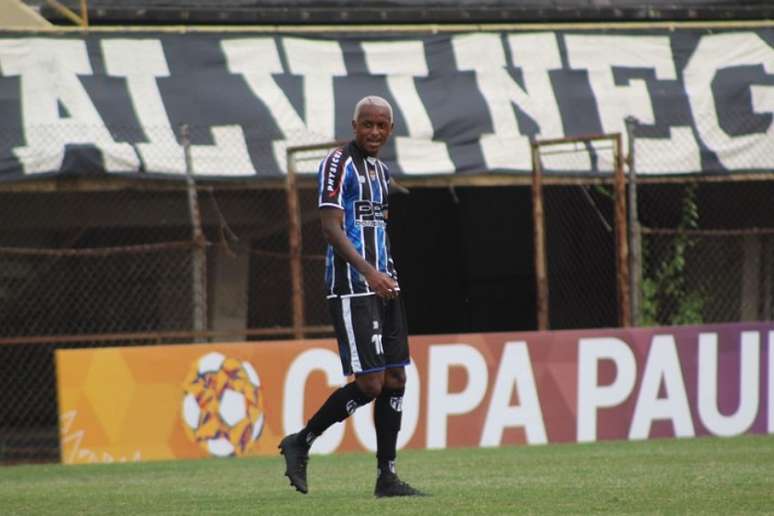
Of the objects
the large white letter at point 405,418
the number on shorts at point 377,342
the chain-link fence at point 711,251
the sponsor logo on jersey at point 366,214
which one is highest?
the sponsor logo on jersey at point 366,214

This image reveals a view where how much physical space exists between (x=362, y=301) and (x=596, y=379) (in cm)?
640

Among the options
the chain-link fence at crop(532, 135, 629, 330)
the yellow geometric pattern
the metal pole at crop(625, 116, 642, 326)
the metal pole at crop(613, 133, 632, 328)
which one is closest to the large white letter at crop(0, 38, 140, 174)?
the yellow geometric pattern

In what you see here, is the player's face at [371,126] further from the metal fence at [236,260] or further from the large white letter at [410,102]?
the large white letter at [410,102]

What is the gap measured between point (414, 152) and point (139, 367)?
410 cm

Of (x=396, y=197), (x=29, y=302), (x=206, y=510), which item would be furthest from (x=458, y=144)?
(x=206, y=510)

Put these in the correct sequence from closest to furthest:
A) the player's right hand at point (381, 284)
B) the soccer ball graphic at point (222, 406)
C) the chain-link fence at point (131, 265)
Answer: the player's right hand at point (381, 284) → the soccer ball graphic at point (222, 406) → the chain-link fence at point (131, 265)

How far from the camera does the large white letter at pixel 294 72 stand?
15.9 metres

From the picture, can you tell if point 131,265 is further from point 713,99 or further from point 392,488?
point 392,488

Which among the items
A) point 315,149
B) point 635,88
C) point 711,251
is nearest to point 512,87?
point 635,88

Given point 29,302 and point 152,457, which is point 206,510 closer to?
point 152,457

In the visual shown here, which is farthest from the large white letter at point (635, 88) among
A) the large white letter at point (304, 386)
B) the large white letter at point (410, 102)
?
the large white letter at point (304, 386)

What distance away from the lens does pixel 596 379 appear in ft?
46.5

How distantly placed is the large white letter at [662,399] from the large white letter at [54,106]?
16.7ft

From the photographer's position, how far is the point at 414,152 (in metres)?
16.1
